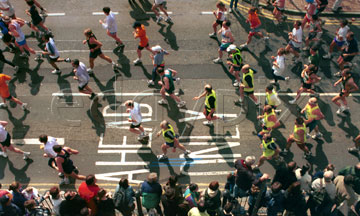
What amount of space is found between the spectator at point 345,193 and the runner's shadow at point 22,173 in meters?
9.21

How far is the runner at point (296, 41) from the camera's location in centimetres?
1281

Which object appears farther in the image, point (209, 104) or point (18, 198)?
point (209, 104)

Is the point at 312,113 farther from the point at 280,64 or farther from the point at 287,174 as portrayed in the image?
the point at 287,174

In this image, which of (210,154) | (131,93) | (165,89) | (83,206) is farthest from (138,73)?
(83,206)

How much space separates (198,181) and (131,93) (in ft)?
14.6

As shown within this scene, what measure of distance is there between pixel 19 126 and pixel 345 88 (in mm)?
11548

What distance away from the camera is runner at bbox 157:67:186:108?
11.3 metres

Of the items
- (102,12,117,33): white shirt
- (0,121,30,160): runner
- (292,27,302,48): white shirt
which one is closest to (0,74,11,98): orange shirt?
(0,121,30,160): runner

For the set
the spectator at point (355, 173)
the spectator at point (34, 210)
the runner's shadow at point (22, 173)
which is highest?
the spectator at point (355, 173)

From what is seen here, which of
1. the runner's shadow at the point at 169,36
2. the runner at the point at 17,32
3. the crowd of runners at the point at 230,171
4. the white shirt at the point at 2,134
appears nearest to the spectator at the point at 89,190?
the crowd of runners at the point at 230,171

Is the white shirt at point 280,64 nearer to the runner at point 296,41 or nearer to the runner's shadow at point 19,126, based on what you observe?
the runner at point 296,41

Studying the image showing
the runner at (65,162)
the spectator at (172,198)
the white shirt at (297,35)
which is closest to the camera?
the spectator at (172,198)

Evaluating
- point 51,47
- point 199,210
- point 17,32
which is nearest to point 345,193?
point 199,210

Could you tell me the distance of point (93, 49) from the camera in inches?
491
